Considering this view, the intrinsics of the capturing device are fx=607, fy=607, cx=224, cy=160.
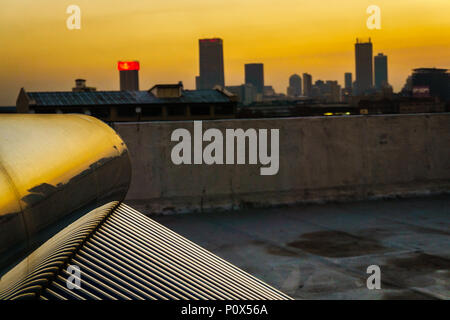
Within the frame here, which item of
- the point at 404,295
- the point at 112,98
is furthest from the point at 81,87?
the point at 404,295

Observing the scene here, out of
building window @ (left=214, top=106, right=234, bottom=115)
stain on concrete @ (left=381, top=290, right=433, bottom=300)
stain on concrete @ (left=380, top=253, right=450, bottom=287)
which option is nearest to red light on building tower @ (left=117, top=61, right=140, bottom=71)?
building window @ (left=214, top=106, right=234, bottom=115)

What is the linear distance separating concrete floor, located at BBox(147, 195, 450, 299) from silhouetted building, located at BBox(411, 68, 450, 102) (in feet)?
459

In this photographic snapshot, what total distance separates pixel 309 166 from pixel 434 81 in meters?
150

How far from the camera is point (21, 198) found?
8.76 feet

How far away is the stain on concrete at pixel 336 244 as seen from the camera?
34.9ft

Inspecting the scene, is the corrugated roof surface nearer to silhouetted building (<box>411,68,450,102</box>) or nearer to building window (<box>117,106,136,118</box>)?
building window (<box>117,106,136,118</box>)

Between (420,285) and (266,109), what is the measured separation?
160143 millimetres

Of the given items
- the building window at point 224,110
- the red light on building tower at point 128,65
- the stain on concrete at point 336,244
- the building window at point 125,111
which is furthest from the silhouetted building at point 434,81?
the stain on concrete at point 336,244

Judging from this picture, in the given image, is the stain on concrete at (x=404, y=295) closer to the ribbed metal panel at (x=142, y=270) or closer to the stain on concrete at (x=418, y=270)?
the stain on concrete at (x=418, y=270)

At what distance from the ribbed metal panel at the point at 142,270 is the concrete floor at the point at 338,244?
9.19 ft

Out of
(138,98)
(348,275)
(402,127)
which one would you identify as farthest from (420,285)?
(138,98)

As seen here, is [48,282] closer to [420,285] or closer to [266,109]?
[420,285]

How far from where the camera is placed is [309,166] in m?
16.0

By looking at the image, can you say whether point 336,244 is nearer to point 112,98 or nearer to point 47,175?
point 47,175
